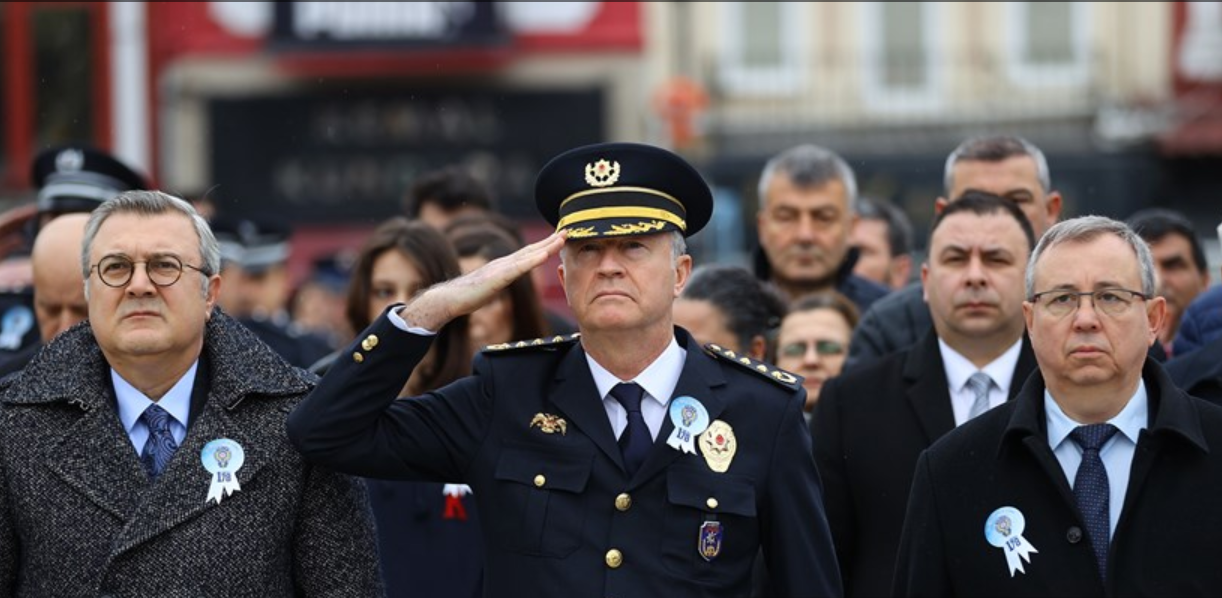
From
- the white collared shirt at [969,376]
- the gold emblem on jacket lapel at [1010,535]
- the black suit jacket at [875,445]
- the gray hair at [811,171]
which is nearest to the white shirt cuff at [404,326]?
the gold emblem on jacket lapel at [1010,535]

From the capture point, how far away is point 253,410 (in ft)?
20.2

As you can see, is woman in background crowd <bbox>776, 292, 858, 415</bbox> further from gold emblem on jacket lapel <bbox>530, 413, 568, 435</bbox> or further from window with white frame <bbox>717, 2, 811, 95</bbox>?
window with white frame <bbox>717, 2, 811, 95</bbox>

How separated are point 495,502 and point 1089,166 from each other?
17.9 meters

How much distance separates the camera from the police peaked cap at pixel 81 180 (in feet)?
A: 30.5

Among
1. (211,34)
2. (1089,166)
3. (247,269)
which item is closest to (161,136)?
(211,34)

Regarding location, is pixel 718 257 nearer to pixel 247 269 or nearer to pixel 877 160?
pixel 877 160

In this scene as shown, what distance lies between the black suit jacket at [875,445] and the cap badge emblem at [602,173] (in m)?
1.49

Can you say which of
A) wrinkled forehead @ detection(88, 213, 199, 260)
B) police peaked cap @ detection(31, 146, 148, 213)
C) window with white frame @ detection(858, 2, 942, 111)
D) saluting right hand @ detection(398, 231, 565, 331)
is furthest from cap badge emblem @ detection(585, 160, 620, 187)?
window with white frame @ detection(858, 2, 942, 111)

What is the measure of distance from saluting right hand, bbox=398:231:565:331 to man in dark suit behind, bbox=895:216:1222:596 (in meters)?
1.16

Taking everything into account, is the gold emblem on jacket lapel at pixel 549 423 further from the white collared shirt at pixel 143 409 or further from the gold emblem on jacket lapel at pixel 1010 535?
the gold emblem on jacket lapel at pixel 1010 535

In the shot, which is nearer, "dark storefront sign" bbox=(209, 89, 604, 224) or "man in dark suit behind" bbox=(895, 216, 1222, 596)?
"man in dark suit behind" bbox=(895, 216, 1222, 596)

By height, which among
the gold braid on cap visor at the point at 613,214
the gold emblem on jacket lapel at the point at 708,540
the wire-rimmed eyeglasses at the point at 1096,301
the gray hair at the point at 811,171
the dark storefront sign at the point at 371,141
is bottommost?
Answer: the gold emblem on jacket lapel at the point at 708,540

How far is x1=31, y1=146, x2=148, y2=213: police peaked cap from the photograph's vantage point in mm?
9297

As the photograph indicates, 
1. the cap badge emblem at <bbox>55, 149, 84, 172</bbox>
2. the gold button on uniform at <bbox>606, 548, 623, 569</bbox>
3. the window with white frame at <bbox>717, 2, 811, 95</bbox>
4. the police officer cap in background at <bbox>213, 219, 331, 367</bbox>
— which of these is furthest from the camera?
the window with white frame at <bbox>717, 2, 811, 95</bbox>
